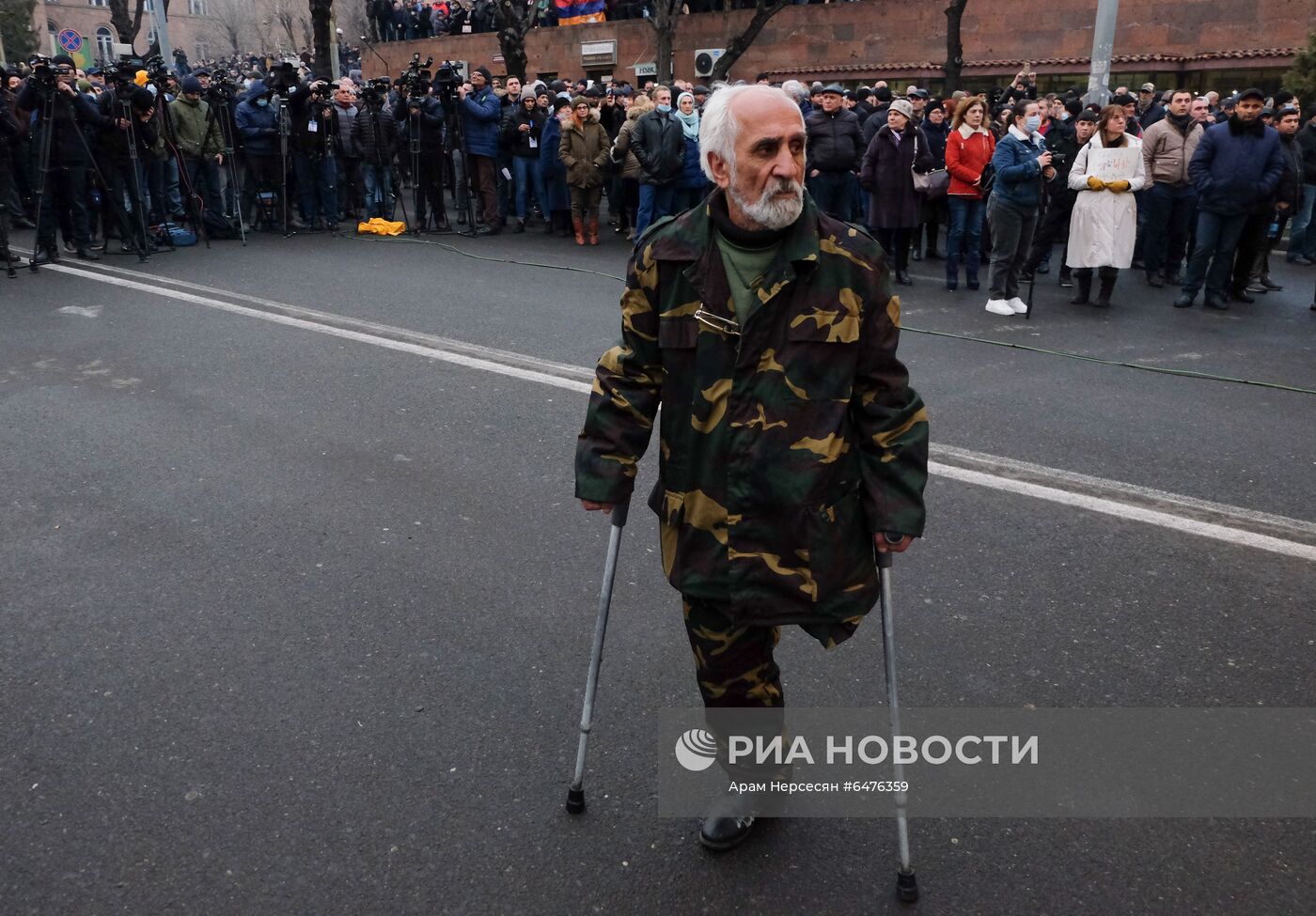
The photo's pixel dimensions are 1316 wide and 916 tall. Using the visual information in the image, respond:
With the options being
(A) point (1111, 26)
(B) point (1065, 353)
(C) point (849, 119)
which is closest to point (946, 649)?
(B) point (1065, 353)

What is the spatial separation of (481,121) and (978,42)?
1706 centimetres

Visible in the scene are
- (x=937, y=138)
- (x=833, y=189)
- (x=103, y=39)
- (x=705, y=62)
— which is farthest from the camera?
(x=103, y=39)

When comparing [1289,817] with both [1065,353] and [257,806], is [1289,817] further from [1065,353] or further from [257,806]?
[1065,353]

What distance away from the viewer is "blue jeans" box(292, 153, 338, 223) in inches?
585

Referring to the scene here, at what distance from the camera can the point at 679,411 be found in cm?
279

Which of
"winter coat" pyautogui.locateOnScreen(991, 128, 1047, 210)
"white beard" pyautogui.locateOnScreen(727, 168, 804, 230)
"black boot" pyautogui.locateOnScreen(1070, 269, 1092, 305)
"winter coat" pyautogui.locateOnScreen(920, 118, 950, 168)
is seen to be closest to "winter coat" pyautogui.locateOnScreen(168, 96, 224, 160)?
"winter coat" pyautogui.locateOnScreen(920, 118, 950, 168)

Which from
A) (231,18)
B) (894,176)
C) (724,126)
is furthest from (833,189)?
(231,18)

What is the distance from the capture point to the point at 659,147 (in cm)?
1274

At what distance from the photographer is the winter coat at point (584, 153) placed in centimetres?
1373

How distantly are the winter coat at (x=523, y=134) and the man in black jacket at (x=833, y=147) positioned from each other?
435 centimetres

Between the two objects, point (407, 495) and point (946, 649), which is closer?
point (946, 649)

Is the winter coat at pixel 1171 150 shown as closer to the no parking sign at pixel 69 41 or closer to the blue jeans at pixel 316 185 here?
the blue jeans at pixel 316 185

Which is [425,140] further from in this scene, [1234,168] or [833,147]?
[1234,168]

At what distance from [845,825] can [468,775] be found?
1131 mm
